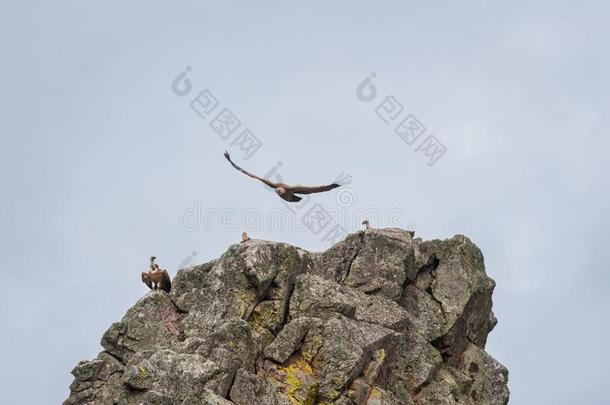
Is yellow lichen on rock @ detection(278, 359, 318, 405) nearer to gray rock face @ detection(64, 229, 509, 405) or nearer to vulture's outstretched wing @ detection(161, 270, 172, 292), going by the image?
gray rock face @ detection(64, 229, 509, 405)

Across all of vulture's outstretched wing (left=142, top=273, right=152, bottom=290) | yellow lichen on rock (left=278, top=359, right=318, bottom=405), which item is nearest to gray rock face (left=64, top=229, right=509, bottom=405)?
yellow lichen on rock (left=278, top=359, right=318, bottom=405)

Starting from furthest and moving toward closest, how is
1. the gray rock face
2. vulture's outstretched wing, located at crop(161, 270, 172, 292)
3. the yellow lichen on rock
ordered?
vulture's outstretched wing, located at crop(161, 270, 172, 292), the yellow lichen on rock, the gray rock face

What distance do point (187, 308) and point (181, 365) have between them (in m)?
8.23

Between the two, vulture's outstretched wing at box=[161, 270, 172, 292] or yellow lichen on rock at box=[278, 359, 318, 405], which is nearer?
yellow lichen on rock at box=[278, 359, 318, 405]

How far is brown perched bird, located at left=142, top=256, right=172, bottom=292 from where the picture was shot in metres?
61.4

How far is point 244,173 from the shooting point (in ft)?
208

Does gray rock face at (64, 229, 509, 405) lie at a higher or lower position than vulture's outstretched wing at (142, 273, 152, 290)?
lower

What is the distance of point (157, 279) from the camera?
202 feet

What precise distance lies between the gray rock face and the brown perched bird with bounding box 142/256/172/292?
1373 millimetres

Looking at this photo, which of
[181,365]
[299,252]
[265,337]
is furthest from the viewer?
[299,252]

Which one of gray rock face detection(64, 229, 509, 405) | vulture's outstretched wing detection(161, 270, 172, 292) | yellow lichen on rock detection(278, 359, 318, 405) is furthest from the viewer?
vulture's outstretched wing detection(161, 270, 172, 292)

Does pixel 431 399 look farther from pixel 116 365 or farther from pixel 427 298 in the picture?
pixel 116 365

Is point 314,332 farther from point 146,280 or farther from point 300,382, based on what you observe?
point 146,280

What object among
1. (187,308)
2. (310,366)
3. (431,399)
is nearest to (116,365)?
(187,308)
